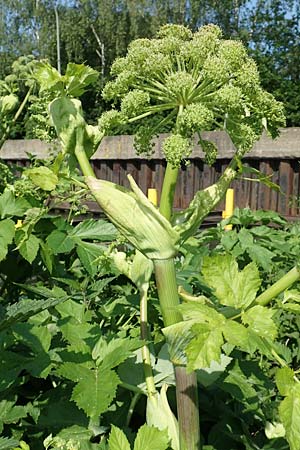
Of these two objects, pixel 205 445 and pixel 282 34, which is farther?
pixel 282 34

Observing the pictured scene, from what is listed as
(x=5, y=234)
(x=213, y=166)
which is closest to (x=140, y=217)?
(x=5, y=234)

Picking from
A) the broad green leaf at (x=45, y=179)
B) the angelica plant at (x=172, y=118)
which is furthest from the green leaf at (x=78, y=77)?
the broad green leaf at (x=45, y=179)

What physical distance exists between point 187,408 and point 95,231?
36.6 inches

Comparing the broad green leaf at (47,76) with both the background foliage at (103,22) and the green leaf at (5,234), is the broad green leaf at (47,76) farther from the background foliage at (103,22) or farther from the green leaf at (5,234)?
the background foliage at (103,22)

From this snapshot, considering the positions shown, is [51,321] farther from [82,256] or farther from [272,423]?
[272,423]

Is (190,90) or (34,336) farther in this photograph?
(34,336)

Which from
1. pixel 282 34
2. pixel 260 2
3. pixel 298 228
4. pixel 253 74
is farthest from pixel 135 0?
pixel 253 74

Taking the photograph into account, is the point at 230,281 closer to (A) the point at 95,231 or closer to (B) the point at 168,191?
(B) the point at 168,191

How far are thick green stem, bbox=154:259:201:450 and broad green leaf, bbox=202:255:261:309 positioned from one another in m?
0.06

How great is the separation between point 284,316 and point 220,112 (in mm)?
1663

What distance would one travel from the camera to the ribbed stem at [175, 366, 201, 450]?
1153mm

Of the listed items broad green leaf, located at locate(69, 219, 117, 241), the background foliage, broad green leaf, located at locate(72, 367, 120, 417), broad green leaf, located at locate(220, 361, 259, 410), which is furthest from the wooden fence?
the background foliage

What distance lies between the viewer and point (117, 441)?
113 cm

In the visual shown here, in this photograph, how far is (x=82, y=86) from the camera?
1.17 metres
